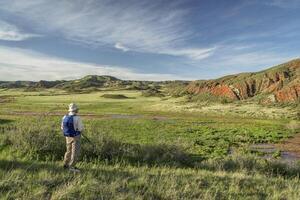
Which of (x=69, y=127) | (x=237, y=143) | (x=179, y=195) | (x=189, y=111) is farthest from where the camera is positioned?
(x=189, y=111)

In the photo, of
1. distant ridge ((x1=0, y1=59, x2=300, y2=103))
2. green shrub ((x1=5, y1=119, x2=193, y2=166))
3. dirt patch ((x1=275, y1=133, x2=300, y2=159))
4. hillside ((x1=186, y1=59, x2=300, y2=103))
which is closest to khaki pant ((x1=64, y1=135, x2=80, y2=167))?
green shrub ((x1=5, y1=119, x2=193, y2=166))

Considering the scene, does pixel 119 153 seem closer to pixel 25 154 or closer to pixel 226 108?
pixel 25 154

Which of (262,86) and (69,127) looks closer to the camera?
(69,127)

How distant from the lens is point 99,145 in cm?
1602

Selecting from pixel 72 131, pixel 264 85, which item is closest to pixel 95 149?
pixel 72 131

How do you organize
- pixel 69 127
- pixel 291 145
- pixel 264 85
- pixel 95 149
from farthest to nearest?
pixel 264 85 < pixel 291 145 < pixel 95 149 < pixel 69 127

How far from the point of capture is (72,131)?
1135cm

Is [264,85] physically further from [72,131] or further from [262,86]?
[72,131]

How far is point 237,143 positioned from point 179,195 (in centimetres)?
2309

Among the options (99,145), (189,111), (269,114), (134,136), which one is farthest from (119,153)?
(189,111)

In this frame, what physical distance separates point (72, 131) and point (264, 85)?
79704mm

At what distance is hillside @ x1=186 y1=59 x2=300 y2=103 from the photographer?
7594 cm

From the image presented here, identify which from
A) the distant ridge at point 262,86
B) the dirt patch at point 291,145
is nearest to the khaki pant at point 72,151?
the dirt patch at point 291,145

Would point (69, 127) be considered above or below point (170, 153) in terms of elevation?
above
